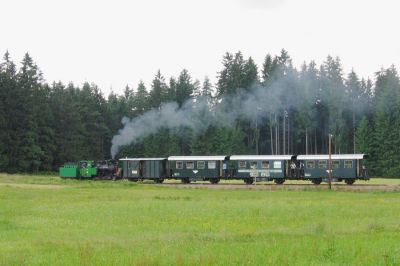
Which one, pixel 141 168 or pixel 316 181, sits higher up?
pixel 141 168

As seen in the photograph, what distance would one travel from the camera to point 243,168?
65.5m

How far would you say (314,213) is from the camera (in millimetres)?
30188

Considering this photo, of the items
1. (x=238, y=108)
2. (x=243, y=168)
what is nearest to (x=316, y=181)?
(x=243, y=168)

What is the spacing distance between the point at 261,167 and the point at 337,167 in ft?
28.0

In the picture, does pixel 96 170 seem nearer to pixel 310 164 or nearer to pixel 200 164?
pixel 200 164

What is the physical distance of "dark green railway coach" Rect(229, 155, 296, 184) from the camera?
2511 inches

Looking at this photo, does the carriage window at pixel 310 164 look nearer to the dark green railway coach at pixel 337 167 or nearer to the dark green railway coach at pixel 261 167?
the dark green railway coach at pixel 337 167

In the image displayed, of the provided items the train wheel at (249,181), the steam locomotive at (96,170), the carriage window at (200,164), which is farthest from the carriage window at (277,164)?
the steam locomotive at (96,170)

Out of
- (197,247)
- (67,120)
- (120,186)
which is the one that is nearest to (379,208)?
(197,247)

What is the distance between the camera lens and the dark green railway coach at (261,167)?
63.8 meters

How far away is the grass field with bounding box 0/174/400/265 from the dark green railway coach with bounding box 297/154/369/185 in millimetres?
23942

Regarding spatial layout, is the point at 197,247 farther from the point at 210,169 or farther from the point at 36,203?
the point at 210,169

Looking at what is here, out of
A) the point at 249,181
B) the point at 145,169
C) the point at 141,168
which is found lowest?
the point at 249,181

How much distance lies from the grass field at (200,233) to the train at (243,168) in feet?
80.0
